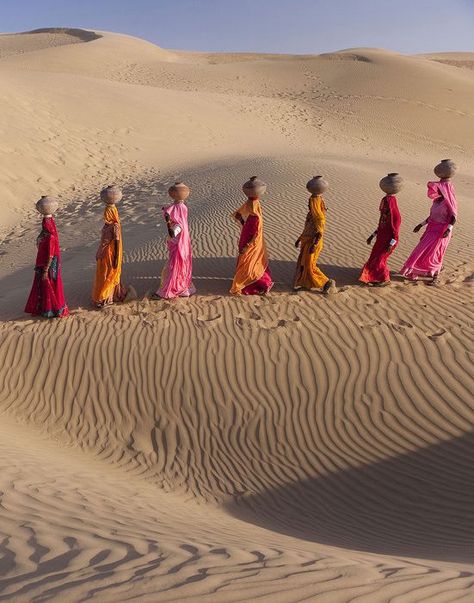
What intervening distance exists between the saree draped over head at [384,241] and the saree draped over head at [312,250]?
2.31 ft

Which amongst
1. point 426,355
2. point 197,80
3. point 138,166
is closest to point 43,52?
point 197,80

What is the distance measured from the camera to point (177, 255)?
361 inches

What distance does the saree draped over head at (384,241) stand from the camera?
9.10 metres

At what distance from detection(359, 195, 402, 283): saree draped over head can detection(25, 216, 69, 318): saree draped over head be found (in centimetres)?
458

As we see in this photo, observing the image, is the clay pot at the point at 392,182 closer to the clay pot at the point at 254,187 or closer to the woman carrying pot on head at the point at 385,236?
the woman carrying pot on head at the point at 385,236

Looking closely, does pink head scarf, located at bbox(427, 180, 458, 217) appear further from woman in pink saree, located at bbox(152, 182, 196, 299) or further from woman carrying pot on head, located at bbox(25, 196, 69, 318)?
woman carrying pot on head, located at bbox(25, 196, 69, 318)

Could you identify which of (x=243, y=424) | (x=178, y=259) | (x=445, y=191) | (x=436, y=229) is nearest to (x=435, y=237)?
(x=436, y=229)

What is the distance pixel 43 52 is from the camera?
4969 cm

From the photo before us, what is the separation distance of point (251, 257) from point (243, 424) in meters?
3.01

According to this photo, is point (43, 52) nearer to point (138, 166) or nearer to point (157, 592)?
point (138, 166)

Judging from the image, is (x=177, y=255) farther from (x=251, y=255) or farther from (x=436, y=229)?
(x=436, y=229)

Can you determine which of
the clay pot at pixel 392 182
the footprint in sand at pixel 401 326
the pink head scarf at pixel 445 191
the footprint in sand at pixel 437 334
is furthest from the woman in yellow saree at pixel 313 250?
the footprint in sand at pixel 437 334

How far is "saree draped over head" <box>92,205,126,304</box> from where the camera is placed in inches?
363

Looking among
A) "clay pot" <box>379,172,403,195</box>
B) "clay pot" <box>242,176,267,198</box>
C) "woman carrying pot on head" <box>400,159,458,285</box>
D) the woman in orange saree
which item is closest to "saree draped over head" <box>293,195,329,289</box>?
the woman in orange saree
